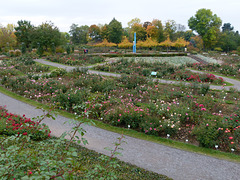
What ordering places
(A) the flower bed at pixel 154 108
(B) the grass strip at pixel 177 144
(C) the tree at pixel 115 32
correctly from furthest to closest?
1. (C) the tree at pixel 115 32
2. (A) the flower bed at pixel 154 108
3. (B) the grass strip at pixel 177 144

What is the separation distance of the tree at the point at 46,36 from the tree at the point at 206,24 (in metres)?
37.3

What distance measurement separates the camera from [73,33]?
64.4m

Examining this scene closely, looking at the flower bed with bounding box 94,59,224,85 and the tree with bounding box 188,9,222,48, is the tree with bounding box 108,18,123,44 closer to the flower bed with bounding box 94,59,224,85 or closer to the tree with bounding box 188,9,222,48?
the tree with bounding box 188,9,222,48

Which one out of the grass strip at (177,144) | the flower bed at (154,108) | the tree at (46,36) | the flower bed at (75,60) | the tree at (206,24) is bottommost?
the grass strip at (177,144)

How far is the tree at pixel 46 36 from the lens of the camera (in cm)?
2798

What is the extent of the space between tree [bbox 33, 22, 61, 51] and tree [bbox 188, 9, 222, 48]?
37339 millimetres

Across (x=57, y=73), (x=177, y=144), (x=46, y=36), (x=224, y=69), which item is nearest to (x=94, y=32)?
(x=46, y=36)

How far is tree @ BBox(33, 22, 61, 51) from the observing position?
91.8 feet

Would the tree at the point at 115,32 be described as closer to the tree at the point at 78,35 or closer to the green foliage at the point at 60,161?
the tree at the point at 78,35

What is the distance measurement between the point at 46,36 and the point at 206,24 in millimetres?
41382

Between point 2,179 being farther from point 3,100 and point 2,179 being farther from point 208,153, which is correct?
point 3,100

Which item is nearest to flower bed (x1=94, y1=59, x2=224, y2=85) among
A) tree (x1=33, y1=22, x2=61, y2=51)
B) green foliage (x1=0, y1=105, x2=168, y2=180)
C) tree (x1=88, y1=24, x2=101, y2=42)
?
green foliage (x1=0, y1=105, x2=168, y2=180)

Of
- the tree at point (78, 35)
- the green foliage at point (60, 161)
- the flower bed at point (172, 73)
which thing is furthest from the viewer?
the tree at point (78, 35)

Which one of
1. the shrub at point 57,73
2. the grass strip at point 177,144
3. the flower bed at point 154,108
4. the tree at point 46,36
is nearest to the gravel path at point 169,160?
the grass strip at point 177,144
